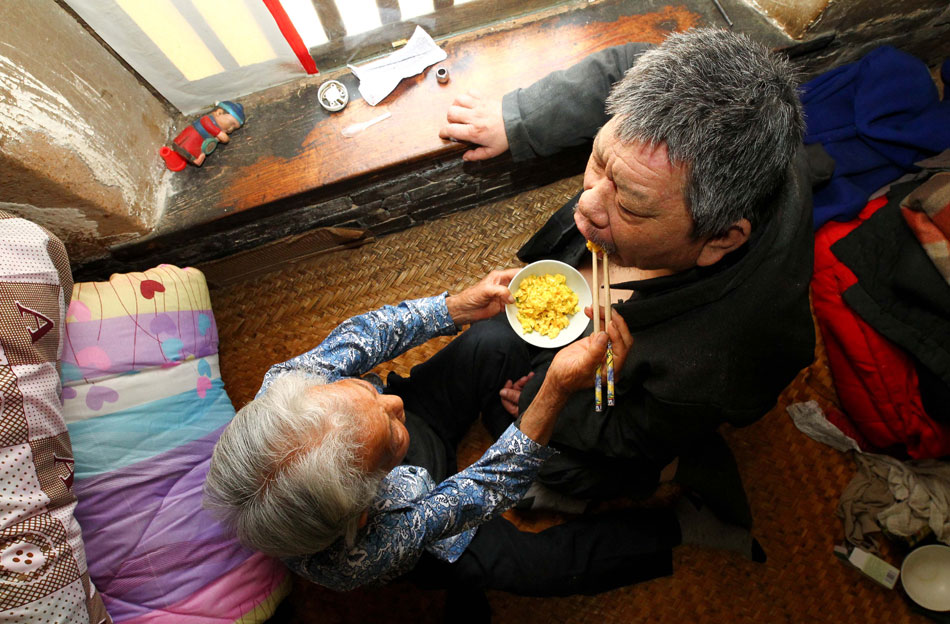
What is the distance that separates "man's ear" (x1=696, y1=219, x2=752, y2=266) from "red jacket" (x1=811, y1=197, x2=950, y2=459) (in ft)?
4.07

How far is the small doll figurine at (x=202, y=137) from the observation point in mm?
2064

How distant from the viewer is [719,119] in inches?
44.5

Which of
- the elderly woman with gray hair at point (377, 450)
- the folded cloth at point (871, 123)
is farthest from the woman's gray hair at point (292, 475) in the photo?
the folded cloth at point (871, 123)

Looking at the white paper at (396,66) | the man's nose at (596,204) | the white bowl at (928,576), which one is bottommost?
the white bowl at (928,576)

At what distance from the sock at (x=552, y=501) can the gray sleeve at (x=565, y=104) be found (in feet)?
4.51

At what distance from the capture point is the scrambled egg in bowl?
192 cm

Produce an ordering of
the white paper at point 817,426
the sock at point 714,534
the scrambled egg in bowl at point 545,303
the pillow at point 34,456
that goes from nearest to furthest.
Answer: the pillow at point 34,456
the scrambled egg in bowl at point 545,303
the sock at point 714,534
the white paper at point 817,426

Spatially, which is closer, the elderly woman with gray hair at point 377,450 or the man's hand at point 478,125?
the elderly woman with gray hair at point 377,450

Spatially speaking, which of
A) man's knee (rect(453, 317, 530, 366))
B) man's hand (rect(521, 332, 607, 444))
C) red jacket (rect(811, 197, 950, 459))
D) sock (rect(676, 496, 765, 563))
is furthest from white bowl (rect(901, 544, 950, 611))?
man's knee (rect(453, 317, 530, 366))

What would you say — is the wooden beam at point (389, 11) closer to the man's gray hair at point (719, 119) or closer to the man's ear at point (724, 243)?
the man's gray hair at point (719, 119)

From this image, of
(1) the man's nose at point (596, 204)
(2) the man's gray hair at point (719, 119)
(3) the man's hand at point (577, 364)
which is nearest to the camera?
(2) the man's gray hair at point (719, 119)

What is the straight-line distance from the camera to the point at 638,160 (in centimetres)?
123

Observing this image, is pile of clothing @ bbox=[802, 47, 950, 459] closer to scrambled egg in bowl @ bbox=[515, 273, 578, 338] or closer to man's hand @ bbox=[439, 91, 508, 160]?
scrambled egg in bowl @ bbox=[515, 273, 578, 338]

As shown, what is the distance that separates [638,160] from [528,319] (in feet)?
2.75
